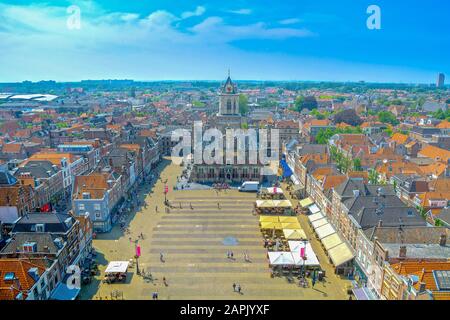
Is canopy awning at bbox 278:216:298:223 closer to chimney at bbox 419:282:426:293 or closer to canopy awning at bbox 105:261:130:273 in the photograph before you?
canopy awning at bbox 105:261:130:273

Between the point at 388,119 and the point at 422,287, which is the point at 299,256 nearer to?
the point at 422,287

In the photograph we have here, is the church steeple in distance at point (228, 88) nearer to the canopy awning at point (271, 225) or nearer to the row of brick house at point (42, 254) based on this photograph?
the canopy awning at point (271, 225)

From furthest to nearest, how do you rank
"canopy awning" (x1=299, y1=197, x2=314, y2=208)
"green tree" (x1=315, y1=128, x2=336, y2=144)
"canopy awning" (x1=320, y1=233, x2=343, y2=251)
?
"green tree" (x1=315, y1=128, x2=336, y2=144), "canopy awning" (x1=299, y1=197, x2=314, y2=208), "canopy awning" (x1=320, y1=233, x2=343, y2=251)

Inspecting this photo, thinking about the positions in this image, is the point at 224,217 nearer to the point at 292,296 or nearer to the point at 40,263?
the point at 292,296

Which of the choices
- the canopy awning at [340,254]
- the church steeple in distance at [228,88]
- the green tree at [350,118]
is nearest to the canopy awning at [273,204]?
the canopy awning at [340,254]

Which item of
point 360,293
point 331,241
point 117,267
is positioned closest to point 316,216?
point 331,241

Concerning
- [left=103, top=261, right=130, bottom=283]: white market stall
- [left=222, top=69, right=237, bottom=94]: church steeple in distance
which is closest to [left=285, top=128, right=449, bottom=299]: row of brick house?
[left=103, top=261, right=130, bottom=283]: white market stall
